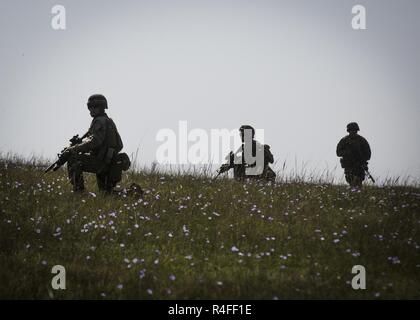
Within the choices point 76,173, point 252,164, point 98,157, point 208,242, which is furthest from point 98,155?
point 252,164

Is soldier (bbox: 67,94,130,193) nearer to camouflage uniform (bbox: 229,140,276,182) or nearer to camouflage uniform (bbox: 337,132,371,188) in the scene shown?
camouflage uniform (bbox: 229,140,276,182)

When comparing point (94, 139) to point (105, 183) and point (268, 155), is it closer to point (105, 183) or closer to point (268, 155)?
point (105, 183)

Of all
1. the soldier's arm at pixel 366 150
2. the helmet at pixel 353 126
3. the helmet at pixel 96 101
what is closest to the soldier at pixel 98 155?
the helmet at pixel 96 101

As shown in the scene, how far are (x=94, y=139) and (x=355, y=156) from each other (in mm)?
8852

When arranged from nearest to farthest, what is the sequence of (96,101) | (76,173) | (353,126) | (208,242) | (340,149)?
(208,242)
(76,173)
(96,101)
(353,126)
(340,149)

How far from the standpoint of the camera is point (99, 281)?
6414mm

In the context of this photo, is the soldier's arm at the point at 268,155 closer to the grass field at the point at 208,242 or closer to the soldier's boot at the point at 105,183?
the grass field at the point at 208,242

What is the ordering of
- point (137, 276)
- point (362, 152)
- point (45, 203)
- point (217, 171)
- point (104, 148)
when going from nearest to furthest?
point (137, 276) → point (45, 203) → point (104, 148) → point (217, 171) → point (362, 152)

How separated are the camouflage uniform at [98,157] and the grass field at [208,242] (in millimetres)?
443

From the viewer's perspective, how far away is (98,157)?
10.8 meters

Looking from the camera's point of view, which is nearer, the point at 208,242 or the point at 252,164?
the point at 208,242
